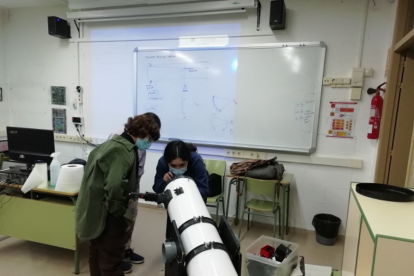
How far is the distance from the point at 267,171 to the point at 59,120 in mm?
3437

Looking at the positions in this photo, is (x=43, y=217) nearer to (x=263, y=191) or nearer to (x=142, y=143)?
(x=142, y=143)

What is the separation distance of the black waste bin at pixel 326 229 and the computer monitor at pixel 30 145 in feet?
9.79

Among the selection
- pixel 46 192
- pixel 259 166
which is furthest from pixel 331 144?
pixel 46 192

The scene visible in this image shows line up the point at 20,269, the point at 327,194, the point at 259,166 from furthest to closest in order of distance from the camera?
the point at 327,194, the point at 259,166, the point at 20,269

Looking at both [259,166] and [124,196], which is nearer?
[124,196]

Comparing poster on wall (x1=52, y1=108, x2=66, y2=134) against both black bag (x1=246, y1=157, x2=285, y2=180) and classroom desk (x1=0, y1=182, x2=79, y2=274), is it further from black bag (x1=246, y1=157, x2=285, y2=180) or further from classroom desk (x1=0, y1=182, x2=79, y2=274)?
black bag (x1=246, y1=157, x2=285, y2=180)

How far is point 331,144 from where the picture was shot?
10.4 feet

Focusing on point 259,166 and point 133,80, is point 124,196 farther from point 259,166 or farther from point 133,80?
point 133,80

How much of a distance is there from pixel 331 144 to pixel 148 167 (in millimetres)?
2509

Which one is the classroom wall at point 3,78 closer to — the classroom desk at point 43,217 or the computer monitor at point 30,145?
the computer monitor at point 30,145

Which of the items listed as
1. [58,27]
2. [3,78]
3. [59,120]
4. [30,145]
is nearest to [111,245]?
[30,145]

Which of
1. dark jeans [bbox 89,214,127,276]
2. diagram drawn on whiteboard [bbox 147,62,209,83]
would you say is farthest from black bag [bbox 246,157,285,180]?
dark jeans [bbox 89,214,127,276]

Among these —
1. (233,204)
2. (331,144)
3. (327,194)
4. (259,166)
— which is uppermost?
(331,144)

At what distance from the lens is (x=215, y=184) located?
3270 mm
